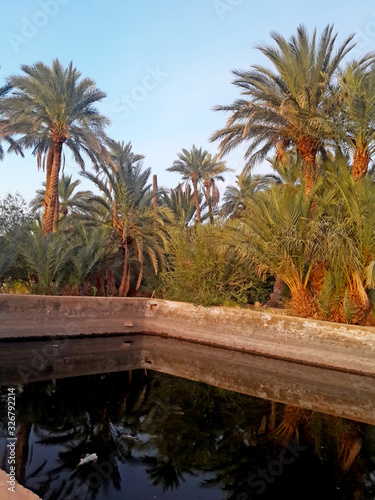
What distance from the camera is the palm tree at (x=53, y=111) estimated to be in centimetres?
1927

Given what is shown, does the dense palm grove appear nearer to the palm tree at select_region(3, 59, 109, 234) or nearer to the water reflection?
the palm tree at select_region(3, 59, 109, 234)

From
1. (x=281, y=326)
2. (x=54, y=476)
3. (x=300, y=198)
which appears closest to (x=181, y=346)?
(x=281, y=326)

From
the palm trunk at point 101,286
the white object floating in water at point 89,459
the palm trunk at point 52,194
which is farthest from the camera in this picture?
the palm trunk at point 101,286

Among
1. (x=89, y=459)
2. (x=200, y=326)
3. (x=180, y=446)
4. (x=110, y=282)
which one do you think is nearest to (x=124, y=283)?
(x=110, y=282)

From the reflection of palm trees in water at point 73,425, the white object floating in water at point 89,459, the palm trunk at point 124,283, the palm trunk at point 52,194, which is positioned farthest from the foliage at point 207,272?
the white object floating in water at point 89,459

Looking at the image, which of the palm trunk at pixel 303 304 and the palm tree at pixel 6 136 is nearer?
the palm trunk at pixel 303 304

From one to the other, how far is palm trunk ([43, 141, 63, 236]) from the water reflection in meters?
11.3

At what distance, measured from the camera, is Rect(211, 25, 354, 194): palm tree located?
14.9 metres

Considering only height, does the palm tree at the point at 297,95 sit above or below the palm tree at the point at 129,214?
above

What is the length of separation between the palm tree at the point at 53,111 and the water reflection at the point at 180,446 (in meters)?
12.7

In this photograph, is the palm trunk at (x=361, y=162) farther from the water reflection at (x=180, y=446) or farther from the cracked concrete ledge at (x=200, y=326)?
the water reflection at (x=180, y=446)

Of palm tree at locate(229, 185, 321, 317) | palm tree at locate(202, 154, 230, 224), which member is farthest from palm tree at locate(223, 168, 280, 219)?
palm tree at locate(229, 185, 321, 317)

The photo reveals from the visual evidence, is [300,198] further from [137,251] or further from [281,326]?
[137,251]

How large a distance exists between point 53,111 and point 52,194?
12.2 feet
